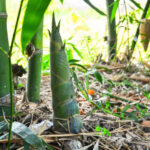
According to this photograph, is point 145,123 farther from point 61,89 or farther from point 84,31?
point 84,31

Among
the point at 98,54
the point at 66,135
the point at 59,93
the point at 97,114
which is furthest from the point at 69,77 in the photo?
the point at 98,54

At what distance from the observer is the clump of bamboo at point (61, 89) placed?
571mm

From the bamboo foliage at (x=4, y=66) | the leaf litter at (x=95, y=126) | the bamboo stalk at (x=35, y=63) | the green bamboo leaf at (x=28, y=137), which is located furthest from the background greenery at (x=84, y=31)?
the green bamboo leaf at (x=28, y=137)

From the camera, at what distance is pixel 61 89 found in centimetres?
58

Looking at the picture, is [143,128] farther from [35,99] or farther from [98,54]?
[98,54]

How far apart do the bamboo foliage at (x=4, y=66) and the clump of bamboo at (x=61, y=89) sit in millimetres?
121

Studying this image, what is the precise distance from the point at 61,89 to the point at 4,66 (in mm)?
162

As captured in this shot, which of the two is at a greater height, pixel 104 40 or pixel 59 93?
pixel 104 40

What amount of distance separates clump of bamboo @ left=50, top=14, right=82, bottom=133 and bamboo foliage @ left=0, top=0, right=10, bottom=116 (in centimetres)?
12

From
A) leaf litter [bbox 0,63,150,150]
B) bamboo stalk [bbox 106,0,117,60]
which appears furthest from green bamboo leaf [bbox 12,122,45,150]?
bamboo stalk [bbox 106,0,117,60]

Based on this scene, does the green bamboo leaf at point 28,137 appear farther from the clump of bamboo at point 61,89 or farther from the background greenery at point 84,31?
the background greenery at point 84,31

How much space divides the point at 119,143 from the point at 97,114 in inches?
6.7

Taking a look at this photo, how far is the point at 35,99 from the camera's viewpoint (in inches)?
30.3

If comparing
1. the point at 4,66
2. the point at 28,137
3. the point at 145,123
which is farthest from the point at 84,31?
the point at 28,137
